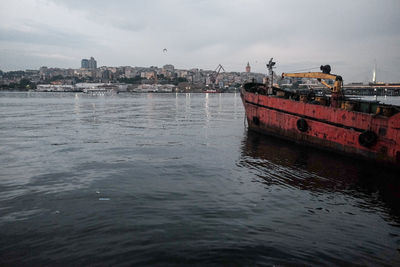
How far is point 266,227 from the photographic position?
9609 millimetres

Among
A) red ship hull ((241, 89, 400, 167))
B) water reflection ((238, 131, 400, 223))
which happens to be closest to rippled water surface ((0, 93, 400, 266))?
water reflection ((238, 131, 400, 223))

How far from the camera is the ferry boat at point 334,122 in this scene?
679 inches

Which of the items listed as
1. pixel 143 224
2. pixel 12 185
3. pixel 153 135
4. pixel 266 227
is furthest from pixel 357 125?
pixel 12 185

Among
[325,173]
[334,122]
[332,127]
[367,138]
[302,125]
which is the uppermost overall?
[334,122]

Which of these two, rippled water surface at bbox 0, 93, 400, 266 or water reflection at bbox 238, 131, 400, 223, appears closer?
rippled water surface at bbox 0, 93, 400, 266

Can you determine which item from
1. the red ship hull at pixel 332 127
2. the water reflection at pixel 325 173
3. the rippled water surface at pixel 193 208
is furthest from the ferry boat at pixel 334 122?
the rippled water surface at pixel 193 208

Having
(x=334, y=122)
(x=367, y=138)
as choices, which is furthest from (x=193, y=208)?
(x=334, y=122)

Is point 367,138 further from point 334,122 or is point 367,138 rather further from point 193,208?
point 193,208

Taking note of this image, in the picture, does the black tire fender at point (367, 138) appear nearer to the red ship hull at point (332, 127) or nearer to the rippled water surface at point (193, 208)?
the red ship hull at point (332, 127)

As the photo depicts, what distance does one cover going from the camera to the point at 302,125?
23219 mm

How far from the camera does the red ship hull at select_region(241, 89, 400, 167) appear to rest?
17.0 meters

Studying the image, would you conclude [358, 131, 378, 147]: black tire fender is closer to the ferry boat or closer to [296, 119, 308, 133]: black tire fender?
the ferry boat

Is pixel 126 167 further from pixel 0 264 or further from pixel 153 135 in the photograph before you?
pixel 153 135

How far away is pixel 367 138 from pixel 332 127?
2.99m
